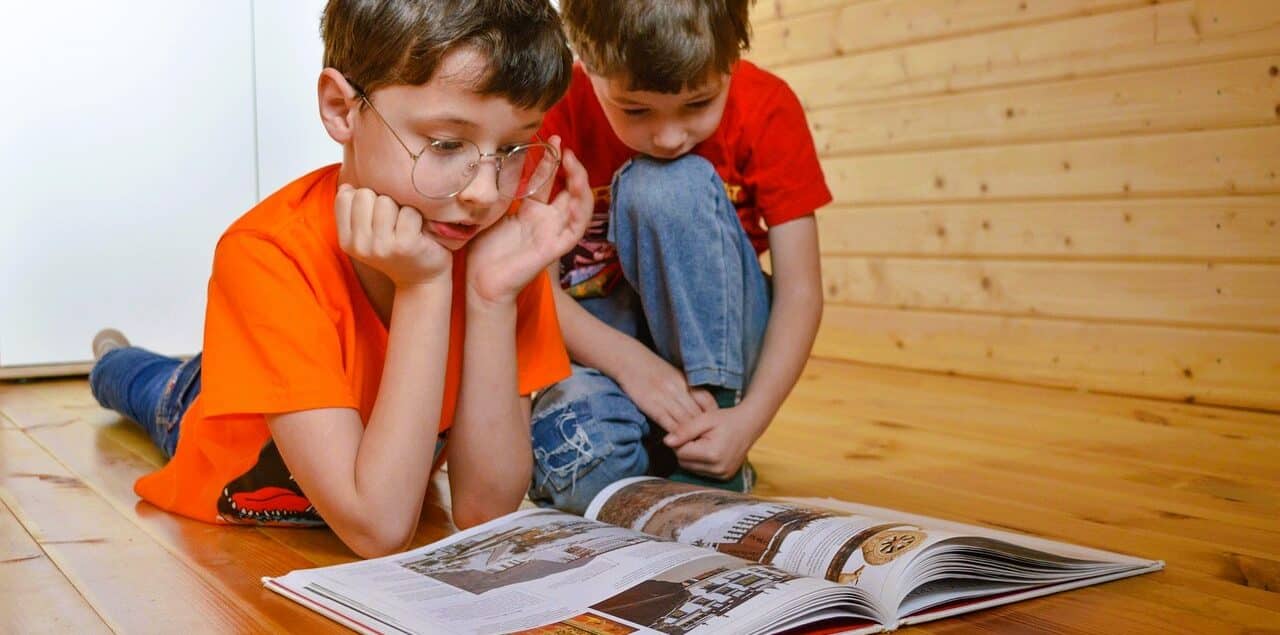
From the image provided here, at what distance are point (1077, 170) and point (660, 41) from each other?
56.8 inches

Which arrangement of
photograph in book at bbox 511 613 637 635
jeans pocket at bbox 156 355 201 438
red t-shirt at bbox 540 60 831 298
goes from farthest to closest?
jeans pocket at bbox 156 355 201 438
red t-shirt at bbox 540 60 831 298
photograph in book at bbox 511 613 637 635

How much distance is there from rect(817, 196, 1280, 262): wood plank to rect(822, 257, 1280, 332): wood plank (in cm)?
2

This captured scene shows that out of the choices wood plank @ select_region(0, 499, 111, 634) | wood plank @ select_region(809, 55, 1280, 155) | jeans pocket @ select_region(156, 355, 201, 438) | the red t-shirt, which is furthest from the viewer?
wood plank @ select_region(809, 55, 1280, 155)

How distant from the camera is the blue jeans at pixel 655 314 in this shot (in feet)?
4.59

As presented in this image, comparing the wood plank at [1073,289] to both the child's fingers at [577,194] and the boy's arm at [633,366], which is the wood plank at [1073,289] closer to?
the boy's arm at [633,366]

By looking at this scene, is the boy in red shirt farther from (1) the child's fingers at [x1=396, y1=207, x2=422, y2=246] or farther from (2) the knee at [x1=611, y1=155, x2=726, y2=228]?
(1) the child's fingers at [x1=396, y1=207, x2=422, y2=246]

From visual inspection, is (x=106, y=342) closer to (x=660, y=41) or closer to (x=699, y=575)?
(x=660, y=41)

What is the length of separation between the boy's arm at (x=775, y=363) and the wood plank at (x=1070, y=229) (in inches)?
42.8

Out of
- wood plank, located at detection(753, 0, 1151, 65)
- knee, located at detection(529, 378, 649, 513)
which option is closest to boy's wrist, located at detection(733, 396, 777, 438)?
knee, located at detection(529, 378, 649, 513)

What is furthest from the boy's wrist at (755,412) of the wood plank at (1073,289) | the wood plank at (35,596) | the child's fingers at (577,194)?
the wood plank at (1073,289)

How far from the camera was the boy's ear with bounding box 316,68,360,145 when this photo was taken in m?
1.09

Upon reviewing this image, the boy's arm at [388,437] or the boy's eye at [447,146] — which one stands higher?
the boy's eye at [447,146]

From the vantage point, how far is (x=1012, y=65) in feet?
8.29

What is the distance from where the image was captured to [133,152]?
104 inches
